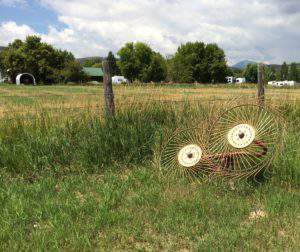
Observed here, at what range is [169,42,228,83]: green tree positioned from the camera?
8925 cm

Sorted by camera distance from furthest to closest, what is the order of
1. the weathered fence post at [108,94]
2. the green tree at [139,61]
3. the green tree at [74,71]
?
1. the green tree at [139,61]
2. the green tree at [74,71]
3. the weathered fence post at [108,94]

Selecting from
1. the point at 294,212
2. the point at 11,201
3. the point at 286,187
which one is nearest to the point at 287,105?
the point at 286,187

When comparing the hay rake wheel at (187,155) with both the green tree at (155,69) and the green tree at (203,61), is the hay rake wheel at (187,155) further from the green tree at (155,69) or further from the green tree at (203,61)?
the green tree at (203,61)

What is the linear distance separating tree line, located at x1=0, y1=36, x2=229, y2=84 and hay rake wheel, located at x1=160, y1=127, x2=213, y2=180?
6853 cm

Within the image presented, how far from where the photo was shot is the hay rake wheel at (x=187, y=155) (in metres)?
5.64

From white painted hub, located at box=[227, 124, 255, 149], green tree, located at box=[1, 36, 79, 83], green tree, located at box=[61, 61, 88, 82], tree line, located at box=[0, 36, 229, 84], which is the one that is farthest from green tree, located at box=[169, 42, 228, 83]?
white painted hub, located at box=[227, 124, 255, 149]

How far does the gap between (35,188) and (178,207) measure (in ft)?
6.29

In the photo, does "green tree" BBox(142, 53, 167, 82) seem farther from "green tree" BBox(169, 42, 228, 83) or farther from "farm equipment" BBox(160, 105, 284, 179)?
"farm equipment" BBox(160, 105, 284, 179)

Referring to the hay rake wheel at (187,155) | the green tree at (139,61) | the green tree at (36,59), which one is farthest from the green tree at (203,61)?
the hay rake wheel at (187,155)

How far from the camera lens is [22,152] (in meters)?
6.04

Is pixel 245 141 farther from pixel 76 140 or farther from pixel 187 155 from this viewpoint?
pixel 76 140

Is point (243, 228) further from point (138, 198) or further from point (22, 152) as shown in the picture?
point (22, 152)

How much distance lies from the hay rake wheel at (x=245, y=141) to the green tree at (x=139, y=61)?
81.2m

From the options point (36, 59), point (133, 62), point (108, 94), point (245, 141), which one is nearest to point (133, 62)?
point (133, 62)
